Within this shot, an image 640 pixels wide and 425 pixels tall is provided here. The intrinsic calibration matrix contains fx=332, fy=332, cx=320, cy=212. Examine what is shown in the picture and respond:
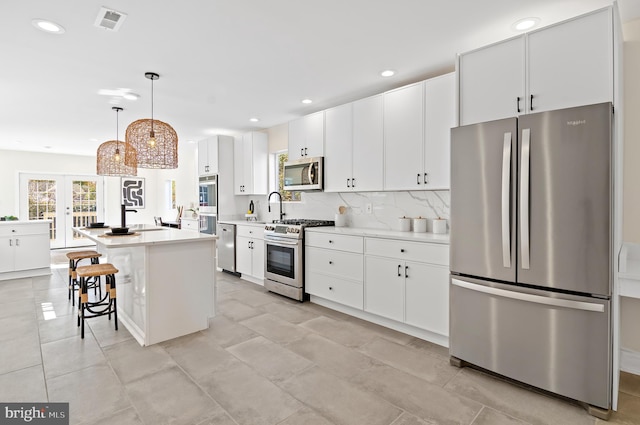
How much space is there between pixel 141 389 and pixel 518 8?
364 centimetres

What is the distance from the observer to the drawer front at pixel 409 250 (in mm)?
2814

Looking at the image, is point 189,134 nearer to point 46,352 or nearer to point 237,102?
point 237,102

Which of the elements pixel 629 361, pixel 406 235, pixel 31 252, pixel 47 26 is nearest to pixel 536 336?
pixel 629 361

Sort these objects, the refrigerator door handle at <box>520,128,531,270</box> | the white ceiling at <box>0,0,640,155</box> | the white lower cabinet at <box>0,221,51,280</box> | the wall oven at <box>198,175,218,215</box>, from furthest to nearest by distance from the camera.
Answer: the wall oven at <box>198,175,218,215</box>, the white lower cabinet at <box>0,221,51,280</box>, the white ceiling at <box>0,0,640,155</box>, the refrigerator door handle at <box>520,128,531,270</box>

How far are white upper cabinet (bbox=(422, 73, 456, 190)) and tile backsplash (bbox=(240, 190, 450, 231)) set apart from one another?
0.34m

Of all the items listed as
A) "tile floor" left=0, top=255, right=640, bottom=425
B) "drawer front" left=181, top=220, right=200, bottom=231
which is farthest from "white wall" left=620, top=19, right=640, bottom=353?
"drawer front" left=181, top=220, right=200, bottom=231

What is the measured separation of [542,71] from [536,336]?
176 centimetres

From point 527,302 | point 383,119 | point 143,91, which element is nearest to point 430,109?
point 383,119

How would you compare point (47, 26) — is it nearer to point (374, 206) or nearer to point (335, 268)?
point (335, 268)

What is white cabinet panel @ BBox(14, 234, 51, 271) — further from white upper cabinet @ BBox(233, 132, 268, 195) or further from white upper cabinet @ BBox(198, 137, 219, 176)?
white upper cabinet @ BBox(233, 132, 268, 195)

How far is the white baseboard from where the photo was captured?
2.47 meters

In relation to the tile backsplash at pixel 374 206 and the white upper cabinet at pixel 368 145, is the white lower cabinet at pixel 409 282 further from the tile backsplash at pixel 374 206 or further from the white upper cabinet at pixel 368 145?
the white upper cabinet at pixel 368 145

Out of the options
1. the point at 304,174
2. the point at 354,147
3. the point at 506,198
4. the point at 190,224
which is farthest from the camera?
the point at 190,224

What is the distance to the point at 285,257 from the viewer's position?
4285mm
